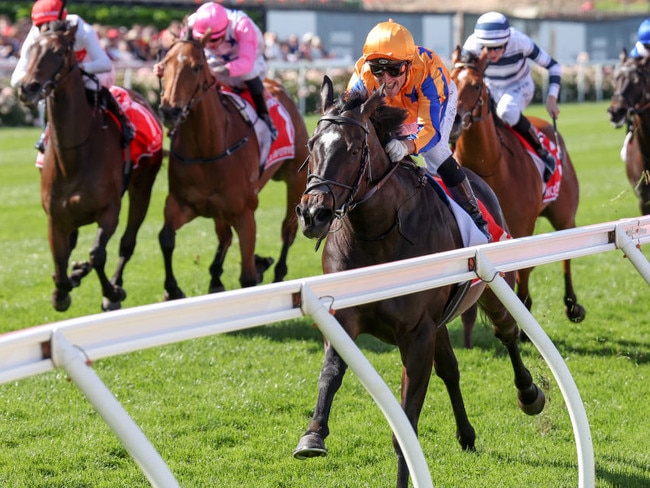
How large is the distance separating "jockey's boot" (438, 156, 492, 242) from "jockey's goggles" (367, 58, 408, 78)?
550mm

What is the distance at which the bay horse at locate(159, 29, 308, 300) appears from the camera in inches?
250

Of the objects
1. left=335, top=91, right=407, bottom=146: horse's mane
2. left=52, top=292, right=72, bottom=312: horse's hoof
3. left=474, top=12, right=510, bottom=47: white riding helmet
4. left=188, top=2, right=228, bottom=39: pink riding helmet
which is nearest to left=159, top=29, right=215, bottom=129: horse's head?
left=188, top=2, right=228, bottom=39: pink riding helmet

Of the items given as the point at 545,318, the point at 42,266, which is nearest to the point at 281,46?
the point at 42,266

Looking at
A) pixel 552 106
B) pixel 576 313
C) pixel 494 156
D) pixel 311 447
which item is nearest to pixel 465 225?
pixel 311 447

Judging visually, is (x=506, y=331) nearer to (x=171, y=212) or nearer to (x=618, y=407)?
(x=618, y=407)

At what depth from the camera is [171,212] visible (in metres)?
6.69

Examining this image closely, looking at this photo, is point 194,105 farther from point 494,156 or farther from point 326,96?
point 326,96

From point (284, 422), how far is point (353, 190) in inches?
66.2

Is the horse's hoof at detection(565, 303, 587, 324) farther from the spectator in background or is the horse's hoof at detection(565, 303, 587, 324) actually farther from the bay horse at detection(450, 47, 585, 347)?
the spectator in background

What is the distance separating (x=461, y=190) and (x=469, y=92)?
175cm

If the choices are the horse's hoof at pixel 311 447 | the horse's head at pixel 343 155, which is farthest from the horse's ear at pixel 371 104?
the horse's hoof at pixel 311 447

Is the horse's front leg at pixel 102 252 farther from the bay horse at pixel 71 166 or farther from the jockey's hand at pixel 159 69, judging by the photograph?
the jockey's hand at pixel 159 69

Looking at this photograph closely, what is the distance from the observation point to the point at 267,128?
24.2 ft

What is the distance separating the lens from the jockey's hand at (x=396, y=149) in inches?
154
